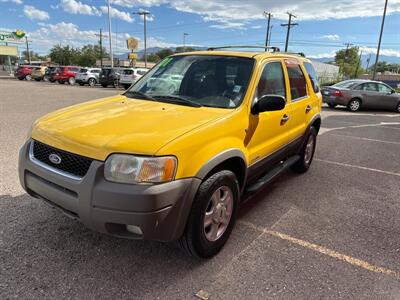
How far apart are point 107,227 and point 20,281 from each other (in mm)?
861

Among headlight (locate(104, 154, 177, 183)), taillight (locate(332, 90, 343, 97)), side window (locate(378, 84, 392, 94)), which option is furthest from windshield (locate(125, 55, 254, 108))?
side window (locate(378, 84, 392, 94))

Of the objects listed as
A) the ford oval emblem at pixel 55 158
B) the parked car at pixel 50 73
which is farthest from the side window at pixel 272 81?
the parked car at pixel 50 73

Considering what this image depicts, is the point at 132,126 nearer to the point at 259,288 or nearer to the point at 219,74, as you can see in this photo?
the point at 219,74

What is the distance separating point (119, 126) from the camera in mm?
2674

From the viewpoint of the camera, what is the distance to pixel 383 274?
2889mm

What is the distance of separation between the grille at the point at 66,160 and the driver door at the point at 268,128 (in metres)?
1.55

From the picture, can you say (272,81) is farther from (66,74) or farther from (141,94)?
(66,74)

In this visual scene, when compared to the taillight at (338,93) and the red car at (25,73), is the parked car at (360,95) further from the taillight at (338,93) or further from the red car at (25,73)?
the red car at (25,73)

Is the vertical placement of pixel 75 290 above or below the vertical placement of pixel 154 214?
below

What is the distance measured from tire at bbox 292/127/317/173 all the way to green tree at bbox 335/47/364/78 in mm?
100137

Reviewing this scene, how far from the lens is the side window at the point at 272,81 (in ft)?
11.7

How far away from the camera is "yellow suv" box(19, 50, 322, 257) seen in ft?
7.68

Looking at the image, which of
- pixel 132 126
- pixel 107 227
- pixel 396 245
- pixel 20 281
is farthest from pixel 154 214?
pixel 396 245

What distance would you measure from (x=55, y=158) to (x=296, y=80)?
3.34 metres
